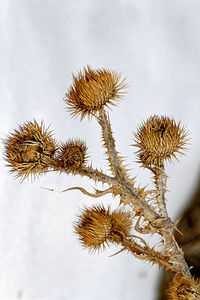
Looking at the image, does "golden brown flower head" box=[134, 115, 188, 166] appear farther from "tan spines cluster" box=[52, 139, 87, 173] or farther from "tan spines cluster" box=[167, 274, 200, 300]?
"tan spines cluster" box=[167, 274, 200, 300]

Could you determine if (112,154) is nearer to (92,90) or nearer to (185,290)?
(92,90)

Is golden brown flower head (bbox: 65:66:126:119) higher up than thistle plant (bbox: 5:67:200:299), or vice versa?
golden brown flower head (bbox: 65:66:126:119)

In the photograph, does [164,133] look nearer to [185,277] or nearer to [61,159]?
[61,159]

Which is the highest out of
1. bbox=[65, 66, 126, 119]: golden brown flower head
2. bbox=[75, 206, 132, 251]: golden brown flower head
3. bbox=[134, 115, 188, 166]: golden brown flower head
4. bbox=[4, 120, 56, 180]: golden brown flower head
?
bbox=[65, 66, 126, 119]: golden brown flower head

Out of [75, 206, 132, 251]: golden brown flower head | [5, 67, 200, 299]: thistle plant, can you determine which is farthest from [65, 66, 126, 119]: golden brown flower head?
[75, 206, 132, 251]: golden brown flower head

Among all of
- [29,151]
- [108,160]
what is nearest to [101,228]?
[108,160]

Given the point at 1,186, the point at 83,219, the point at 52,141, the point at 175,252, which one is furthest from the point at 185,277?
the point at 1,186

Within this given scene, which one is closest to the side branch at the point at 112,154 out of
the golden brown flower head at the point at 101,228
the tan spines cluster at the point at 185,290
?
the golden brown flower head at the point at 101,228
